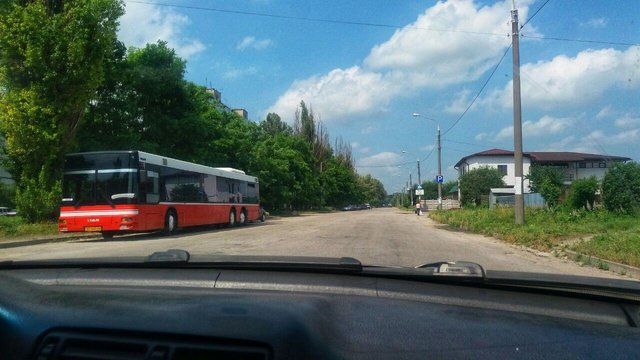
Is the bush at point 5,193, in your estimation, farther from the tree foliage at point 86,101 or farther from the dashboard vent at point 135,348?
the dashboard vent at point 135,348

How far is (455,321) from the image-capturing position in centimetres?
220

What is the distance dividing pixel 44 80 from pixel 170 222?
7319 mm

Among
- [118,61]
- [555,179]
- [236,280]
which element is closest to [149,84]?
[118,61]

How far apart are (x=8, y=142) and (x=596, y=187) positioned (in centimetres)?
3064

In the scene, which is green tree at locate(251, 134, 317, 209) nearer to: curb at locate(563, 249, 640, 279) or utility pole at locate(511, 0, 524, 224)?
utility pole at locate(511, 0, 524, 224)

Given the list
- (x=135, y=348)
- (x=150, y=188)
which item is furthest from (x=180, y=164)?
(x=135, y=348)

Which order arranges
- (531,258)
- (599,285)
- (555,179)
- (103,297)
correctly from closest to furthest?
(103,297) < (599,285) < (531,258) < (555,179)

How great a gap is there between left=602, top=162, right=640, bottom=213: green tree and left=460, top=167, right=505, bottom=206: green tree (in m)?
39.6

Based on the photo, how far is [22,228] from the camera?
20625 mm

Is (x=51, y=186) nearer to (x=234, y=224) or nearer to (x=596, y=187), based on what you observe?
(x=234, y=224)

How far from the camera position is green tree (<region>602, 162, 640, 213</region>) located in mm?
29312

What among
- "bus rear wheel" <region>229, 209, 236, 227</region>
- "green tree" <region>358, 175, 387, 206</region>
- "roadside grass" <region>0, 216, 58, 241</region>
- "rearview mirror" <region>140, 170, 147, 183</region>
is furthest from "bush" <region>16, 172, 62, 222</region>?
"green tree" <region>358, 175, 387, 206</region>

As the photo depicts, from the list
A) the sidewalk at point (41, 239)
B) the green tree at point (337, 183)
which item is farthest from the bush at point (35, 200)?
the green tree at point (337, 183)

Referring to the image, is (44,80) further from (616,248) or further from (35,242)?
(616,248)
